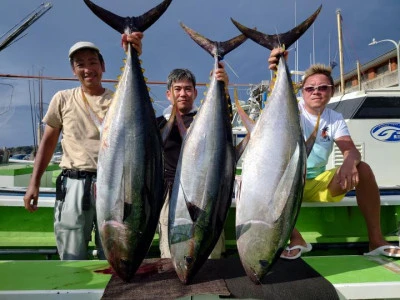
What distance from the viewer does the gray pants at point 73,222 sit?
2.62m

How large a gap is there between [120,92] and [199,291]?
3.86ft

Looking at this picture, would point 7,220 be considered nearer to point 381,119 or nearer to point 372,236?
Result: point 372,236

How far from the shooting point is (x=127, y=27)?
2.14 meters

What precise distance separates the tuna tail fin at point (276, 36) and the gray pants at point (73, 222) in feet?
4.88

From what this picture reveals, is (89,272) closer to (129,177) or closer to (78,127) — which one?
(129,177)

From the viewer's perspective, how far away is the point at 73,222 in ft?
8.58

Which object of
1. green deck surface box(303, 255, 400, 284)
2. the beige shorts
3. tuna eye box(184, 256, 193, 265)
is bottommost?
green deck surface box(303, 255, 400, 284)

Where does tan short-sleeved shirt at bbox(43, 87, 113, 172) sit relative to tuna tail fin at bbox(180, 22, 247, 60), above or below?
below

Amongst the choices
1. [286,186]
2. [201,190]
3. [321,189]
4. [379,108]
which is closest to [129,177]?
[201,190]

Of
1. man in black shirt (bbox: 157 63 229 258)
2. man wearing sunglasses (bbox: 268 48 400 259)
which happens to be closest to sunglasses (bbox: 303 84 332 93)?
man wearing sunglasses (bbox: 268 48 400 259)

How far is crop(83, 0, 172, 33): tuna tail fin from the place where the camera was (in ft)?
7.00

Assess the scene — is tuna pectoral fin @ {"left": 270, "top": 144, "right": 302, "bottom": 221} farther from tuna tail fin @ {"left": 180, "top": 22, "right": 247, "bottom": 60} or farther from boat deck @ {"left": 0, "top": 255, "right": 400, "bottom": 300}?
tuna tail fin @ {"left": 180, "top": 22, "right": 247, "bottom": 60}

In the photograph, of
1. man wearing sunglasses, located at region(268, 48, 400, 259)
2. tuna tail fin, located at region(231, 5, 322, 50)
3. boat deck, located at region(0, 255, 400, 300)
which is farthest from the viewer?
man wearing sunglasses, located at region(268, 48, 400, 259)

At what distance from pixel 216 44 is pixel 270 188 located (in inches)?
38.1
